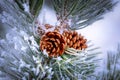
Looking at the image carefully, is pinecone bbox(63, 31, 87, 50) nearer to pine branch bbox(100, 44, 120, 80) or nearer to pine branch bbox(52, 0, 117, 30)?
pine branch bbox(52, 0, 117, 30)

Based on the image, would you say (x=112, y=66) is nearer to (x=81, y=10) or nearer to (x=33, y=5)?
(x=81, y=10)

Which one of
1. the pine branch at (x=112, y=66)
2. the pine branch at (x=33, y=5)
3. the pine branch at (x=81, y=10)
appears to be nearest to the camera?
the pine branch at (x=33, y=5)

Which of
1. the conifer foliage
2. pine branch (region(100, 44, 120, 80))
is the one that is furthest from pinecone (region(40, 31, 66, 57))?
pine branch (region(100, 44, 120, 80))

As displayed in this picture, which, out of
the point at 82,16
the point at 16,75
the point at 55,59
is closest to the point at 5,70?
the point at 16,75

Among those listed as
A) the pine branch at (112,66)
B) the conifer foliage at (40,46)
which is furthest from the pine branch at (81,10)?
the pine branch at (112,66)

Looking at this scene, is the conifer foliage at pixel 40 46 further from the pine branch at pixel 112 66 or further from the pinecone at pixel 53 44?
the pine branch at pixel 112 66

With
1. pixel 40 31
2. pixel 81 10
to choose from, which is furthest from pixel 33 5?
pixel 81 10

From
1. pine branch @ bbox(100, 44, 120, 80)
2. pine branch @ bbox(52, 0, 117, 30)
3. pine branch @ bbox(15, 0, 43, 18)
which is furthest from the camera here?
pine branch @ bbox(100, 44, 120, 80)

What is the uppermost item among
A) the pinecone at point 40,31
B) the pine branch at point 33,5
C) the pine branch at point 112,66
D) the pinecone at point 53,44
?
the pine branch at point 33,5
